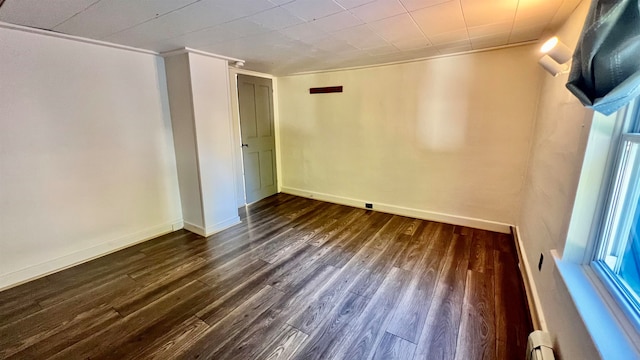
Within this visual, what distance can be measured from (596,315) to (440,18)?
1.96 m

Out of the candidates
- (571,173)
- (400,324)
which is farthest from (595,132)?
(400,324)

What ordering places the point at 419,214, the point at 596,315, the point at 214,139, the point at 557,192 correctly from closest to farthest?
the point at 596,315 → the point at 557,192 → the point at 214,139 → the point at 419,214

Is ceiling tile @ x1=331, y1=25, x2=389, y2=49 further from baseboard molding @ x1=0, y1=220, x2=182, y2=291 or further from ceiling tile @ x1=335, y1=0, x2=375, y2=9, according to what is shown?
baseboard molding @ x1=0, y1=220, x2=182, y2=291

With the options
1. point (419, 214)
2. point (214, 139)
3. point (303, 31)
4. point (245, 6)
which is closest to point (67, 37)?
point (214, 139)

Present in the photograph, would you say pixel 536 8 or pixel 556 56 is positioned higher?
pixel 536 8

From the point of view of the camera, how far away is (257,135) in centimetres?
432

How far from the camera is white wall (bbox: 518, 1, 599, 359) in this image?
1227 mm

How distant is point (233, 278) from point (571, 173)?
2483mm

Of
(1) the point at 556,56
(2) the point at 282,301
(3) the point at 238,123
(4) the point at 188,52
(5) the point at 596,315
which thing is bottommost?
(2) the point at 282,301

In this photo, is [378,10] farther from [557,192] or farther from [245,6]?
[557,192]

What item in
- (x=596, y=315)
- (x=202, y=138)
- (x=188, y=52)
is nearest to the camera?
(x=596, y=315)

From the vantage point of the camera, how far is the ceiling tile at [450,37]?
7.57 feet

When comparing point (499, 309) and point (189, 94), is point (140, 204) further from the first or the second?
point (499, 309)

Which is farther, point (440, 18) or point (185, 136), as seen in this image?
point (185, 136)
